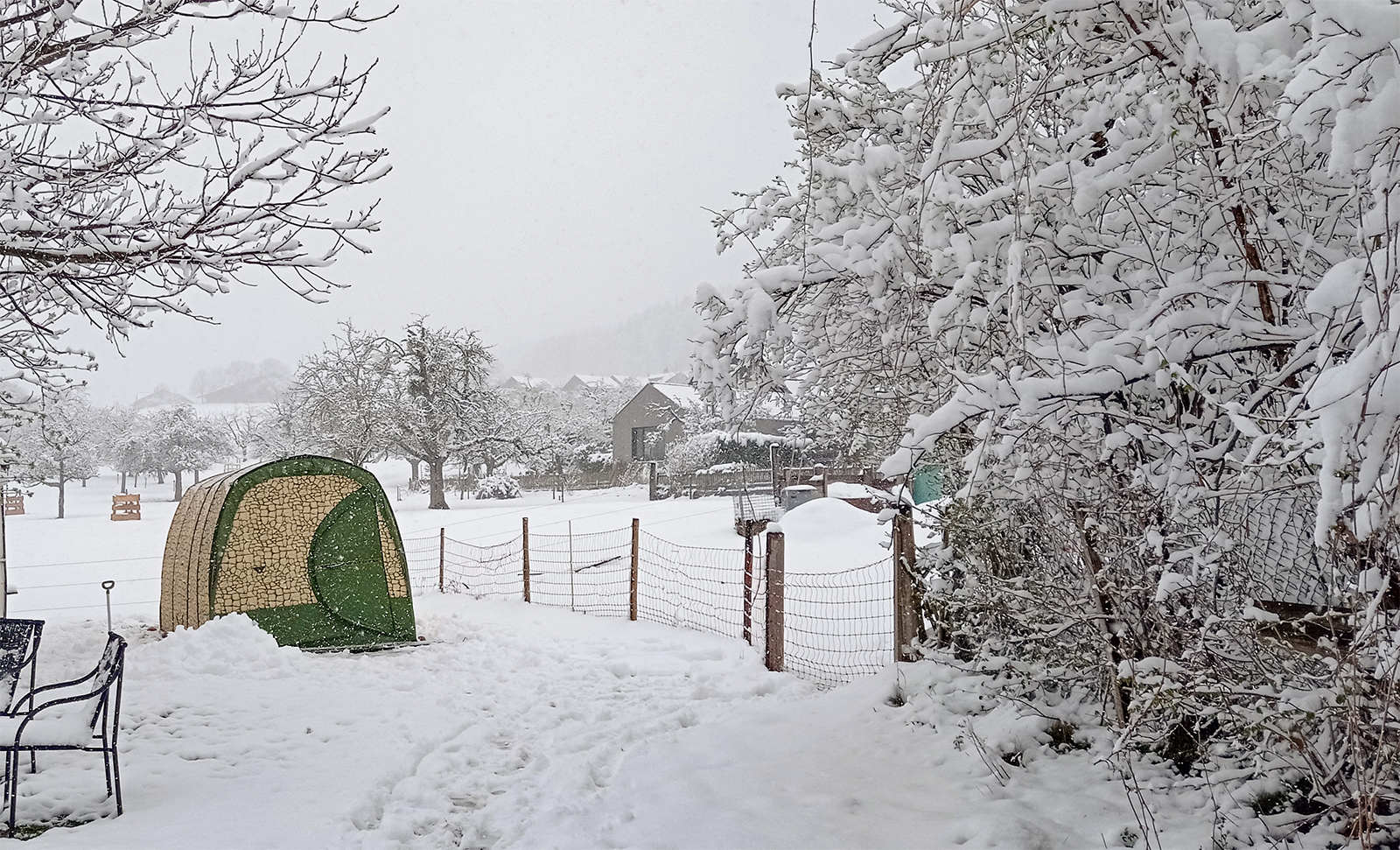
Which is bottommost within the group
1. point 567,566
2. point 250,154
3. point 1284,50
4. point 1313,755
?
point 567,566

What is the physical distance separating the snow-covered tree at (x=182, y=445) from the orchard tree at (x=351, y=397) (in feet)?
55.5

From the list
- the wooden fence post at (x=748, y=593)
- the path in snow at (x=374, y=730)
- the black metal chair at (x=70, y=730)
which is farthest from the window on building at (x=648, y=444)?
the black metal chair at (x=70, y=730)

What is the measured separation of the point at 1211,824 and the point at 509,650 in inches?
248

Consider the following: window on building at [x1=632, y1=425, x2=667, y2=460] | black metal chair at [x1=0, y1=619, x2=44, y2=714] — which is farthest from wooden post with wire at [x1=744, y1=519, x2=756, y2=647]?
window on building at [x1=632, y1=425, x2=667, y2=460]

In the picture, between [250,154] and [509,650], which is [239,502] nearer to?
[509,650]

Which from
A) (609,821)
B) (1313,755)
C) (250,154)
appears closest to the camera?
(1313,755)

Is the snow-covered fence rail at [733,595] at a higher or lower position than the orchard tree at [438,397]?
lower

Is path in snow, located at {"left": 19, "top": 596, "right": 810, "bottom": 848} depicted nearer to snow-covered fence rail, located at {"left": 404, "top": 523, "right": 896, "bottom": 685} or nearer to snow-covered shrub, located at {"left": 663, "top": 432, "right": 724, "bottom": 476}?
snow-covered fence rail, located at {"left": 404, "top": 523, "right": 896, "bottom": 685}

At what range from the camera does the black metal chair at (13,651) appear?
4.20m

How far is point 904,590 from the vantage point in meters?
5.38

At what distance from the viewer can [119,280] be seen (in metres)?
5.18

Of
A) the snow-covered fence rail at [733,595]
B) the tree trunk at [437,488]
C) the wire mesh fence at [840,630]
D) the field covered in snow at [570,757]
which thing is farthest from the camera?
the tree trunk at [437,488]

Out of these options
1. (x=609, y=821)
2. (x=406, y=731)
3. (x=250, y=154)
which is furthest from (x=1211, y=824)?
(x=250, y=154)

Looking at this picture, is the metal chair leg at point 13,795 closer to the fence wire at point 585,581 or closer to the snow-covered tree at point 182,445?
the fence wire at point 585,581
